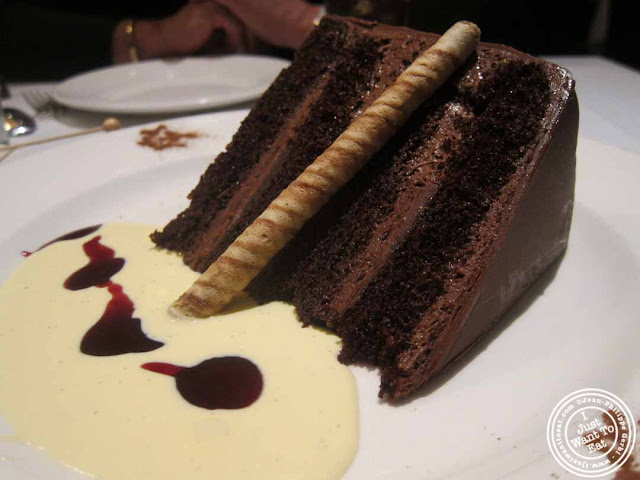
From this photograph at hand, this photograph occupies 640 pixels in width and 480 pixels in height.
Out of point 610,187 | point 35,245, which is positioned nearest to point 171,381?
point 35,245

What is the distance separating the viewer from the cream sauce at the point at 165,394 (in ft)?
4.94

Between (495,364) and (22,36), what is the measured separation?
6200 millimetres

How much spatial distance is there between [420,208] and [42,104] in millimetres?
3609

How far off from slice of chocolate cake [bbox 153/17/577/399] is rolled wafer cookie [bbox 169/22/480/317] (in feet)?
0.41

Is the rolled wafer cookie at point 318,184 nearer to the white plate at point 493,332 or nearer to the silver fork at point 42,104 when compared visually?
the white plate at point 493,332

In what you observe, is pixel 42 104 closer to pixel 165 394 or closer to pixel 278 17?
pixel 278 17

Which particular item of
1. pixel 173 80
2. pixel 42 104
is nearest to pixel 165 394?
pixel 42 104

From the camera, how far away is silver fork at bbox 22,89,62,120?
4176mm

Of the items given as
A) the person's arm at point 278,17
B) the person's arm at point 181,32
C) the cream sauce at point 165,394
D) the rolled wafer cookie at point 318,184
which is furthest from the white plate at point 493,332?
the person's arm at point 278,17

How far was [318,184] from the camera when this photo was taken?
6.81ft

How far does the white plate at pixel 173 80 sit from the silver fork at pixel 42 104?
0.51 ft

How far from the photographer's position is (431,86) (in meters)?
2.11

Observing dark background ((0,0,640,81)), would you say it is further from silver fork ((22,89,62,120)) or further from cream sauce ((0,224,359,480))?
cream sauce ((0,224,359,480))

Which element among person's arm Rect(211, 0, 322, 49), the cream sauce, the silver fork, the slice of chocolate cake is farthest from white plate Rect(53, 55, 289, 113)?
the cream sauce
